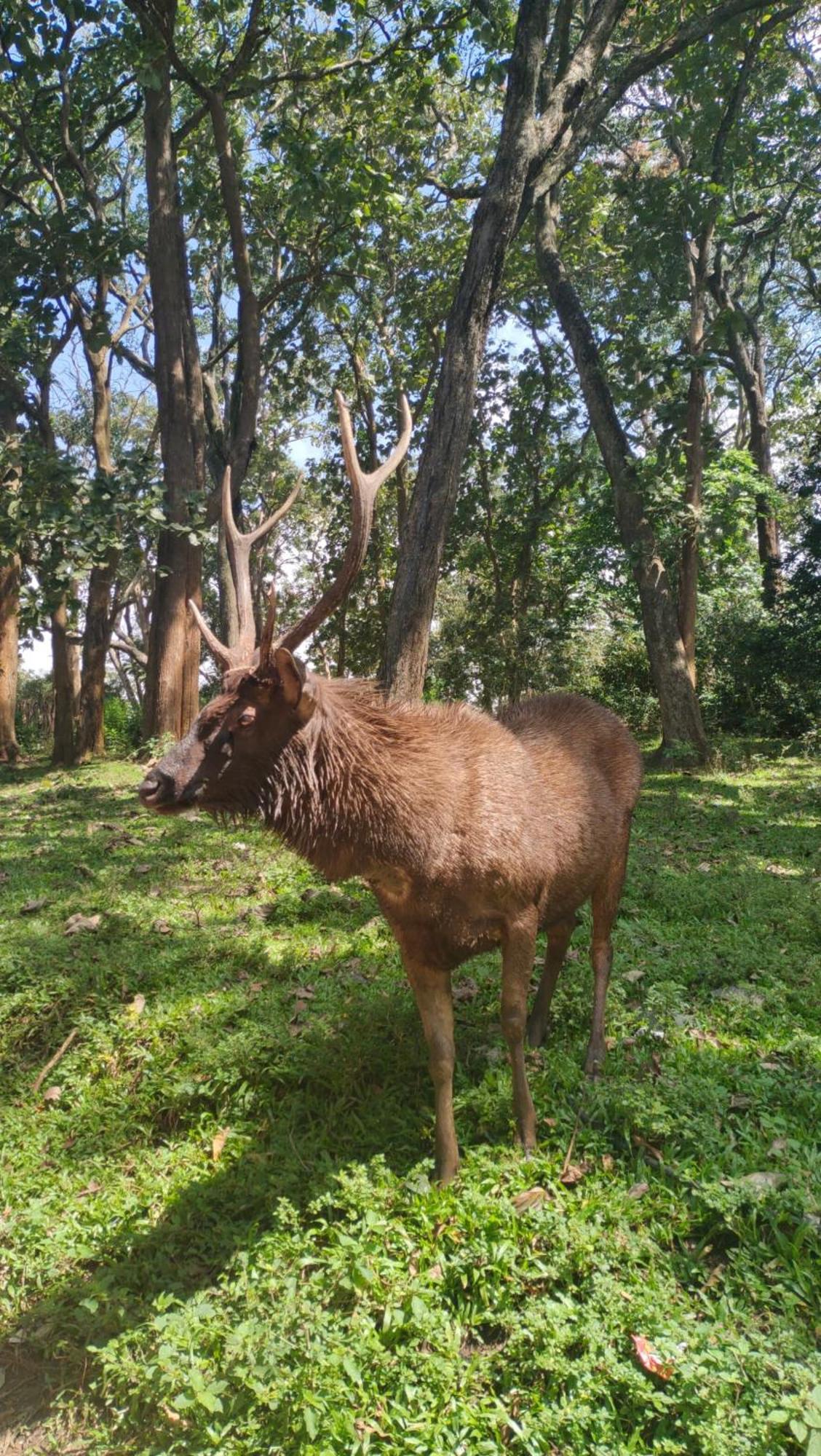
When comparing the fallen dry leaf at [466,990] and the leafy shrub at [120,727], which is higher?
the leafy shrub at [120,727]

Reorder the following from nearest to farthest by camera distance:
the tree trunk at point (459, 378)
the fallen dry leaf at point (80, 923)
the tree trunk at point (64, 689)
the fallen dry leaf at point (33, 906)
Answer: the fallen dry leaf at point (80, 923) < the fallen dry leaf at point (33, 906) < the tree trunk at point (459, 378) < the tree trunk at point (64, 689)

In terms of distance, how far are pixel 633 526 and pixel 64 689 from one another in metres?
9.82

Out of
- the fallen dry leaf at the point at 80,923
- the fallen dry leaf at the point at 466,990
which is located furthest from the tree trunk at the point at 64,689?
the fallen dry leaf at the point at 466,990

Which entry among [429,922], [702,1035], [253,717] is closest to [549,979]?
[702,1035]

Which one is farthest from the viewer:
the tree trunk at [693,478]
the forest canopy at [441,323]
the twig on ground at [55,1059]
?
the tree trunk at [693,478]

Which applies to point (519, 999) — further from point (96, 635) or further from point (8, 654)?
point (8, 654)

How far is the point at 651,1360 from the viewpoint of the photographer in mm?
2193

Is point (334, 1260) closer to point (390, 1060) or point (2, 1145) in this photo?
point (390, 1060)

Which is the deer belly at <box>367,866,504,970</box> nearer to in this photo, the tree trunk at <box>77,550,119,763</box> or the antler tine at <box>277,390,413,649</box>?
the antler tine at <box>277,390,413,649</box>

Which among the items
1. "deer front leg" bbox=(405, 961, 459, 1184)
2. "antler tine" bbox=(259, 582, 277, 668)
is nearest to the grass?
"deer front leg" bbox=(405, 961, 459, 1184)

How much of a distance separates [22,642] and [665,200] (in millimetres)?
15798

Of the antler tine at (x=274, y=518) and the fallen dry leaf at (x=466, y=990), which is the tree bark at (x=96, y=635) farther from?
the antler tine at (x=274, y=518)

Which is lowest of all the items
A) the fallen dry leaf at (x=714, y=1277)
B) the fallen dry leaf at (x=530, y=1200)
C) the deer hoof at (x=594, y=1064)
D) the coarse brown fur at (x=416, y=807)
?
the fallen dry leaf at (x=714, y=1277)

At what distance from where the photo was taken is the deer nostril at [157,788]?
8.11 feet
